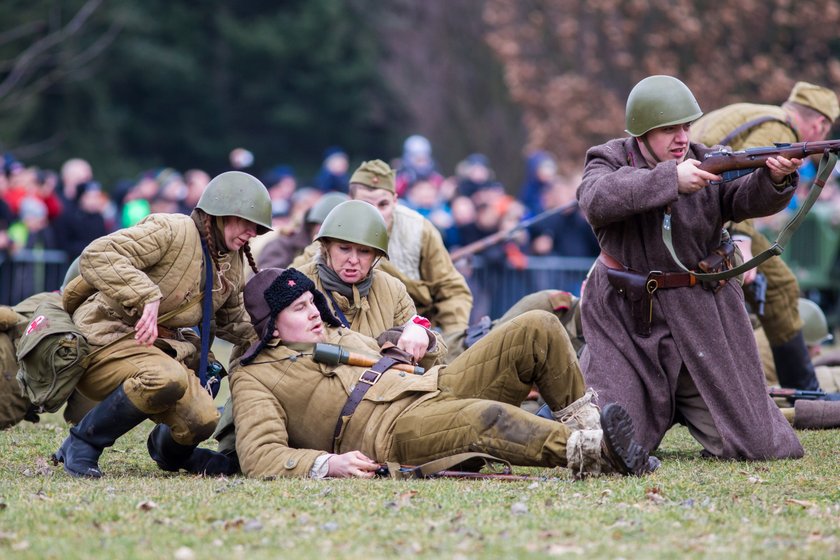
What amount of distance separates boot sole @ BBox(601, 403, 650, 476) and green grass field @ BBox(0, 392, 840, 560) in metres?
0.09

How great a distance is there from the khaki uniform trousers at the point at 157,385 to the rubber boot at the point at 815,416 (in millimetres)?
4079

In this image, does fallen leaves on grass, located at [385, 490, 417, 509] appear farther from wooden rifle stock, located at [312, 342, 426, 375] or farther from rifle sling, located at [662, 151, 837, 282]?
rifle sling, located at [662, 151, 837, 282]

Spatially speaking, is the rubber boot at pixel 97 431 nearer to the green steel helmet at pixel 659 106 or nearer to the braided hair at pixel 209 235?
the braided hair at pixel 209 235

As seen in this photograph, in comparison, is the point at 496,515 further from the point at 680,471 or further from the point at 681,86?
the point at 681,86

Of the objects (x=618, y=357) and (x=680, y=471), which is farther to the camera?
(x=618, y=357)

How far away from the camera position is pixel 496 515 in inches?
237

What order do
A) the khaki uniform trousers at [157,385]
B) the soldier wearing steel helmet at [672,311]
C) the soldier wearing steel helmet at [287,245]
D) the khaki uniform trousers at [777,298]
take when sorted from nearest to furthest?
the khaki uniform trousers at [157,385]
the soldier wearing steel helmet at [672,311]
the khaki uniform trousers at [777,298]
the soldier wearing steel helmet at [287,245]

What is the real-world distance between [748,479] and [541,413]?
1.85 m

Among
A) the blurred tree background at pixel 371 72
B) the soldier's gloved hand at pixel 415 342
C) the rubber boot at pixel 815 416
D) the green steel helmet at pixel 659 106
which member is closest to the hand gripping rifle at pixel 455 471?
the soldier's gloved hand at pixel 415 342

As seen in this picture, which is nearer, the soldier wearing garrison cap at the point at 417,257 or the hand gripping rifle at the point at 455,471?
the hand gripping rifle at the point at 455,471

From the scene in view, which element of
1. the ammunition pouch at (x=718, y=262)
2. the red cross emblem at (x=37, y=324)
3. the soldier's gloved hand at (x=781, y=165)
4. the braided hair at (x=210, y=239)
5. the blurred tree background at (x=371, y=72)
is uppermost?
the blurred tree background at (x=371, y=72)

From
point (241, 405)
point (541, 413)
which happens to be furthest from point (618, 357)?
point (241, 405)

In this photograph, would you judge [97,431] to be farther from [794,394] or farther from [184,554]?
[794,394]

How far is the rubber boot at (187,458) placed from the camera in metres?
7.68
